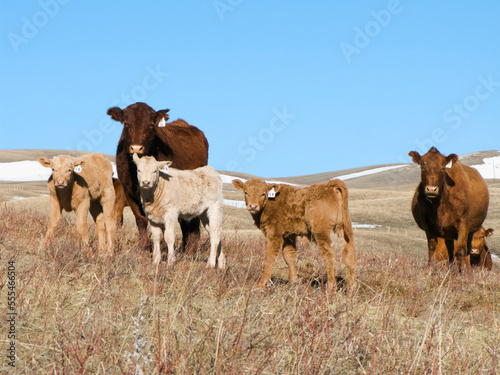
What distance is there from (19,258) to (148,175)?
2.07 metres

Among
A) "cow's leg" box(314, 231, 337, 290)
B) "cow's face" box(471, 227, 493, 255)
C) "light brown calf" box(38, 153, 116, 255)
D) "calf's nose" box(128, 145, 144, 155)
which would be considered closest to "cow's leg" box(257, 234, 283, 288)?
"cow's leg" box(314, 231, 337, 290)

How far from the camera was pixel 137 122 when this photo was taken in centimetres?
962

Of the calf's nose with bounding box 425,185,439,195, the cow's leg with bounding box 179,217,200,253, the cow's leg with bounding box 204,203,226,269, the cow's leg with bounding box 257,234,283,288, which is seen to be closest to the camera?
the cow's leg with bounding box 257,234,283,288

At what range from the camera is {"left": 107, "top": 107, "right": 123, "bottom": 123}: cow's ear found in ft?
32.0

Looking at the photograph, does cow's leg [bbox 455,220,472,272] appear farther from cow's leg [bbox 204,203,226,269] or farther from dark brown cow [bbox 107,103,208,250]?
dark brown cow [bbox 107,103,208,250]

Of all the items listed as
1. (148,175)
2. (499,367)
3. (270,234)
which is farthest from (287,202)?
(499,367)

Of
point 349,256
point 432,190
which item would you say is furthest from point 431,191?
point 349,256

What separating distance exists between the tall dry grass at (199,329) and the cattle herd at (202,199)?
43.9 inches

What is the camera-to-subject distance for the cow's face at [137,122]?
9.55 m

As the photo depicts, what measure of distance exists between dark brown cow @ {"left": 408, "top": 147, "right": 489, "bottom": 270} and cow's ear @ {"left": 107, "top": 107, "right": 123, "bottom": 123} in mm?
5516

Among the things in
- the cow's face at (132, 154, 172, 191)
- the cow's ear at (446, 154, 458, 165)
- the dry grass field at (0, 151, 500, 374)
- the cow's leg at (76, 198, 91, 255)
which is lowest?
the dry grass field at (0, 151, 500, 374)

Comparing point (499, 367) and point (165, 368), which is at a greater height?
point (165, 368)

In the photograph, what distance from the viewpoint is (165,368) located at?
12.9ft

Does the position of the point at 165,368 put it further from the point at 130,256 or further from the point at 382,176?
the point at 382,176
